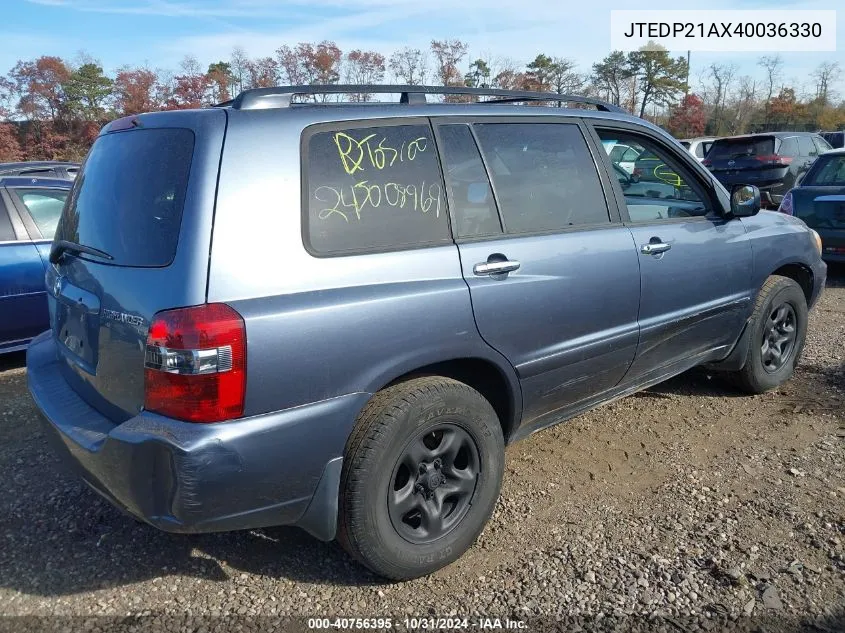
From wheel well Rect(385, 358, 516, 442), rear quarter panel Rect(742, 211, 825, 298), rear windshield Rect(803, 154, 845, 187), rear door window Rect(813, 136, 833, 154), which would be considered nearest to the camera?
wheel well Rect(385, 358, 516, 442)

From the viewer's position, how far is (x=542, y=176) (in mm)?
3178

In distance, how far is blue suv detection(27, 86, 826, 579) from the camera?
214cm

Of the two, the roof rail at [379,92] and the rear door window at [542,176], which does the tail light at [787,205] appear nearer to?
the roof rail at [379,92]

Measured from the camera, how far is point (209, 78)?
25.4 metres

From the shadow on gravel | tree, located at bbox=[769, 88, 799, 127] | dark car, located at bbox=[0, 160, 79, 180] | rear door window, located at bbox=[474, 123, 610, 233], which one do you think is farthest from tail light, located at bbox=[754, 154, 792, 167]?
tree, located at bbox=[769, 88, 799, 127]

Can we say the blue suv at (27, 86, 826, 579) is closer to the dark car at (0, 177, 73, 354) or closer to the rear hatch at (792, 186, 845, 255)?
the dark car at (0, 177, 73, 354)

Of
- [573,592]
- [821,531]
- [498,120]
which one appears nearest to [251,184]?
[498,120]

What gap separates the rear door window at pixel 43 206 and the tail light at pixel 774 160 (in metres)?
11.5

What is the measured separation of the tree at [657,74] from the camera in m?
36.4

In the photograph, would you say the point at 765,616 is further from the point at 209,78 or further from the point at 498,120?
the point at 209,78

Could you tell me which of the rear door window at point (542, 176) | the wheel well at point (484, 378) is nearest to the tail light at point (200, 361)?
the wheel well at point (484, 378)

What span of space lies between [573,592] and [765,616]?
2.21 feet

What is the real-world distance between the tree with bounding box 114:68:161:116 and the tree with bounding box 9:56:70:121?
6.24ft

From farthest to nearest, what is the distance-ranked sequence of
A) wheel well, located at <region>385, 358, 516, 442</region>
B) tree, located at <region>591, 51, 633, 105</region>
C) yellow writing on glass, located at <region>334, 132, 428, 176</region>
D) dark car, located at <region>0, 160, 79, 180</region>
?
tree, located at <region>591, 51, 633, 105</region>
dark car, located at <region>0, 160, 79, 180</region>
wheel well, located at <region>385, 358, 516, 442</region>
yellow writing on glass, located at <region>334, 132, 428, 176</region>
